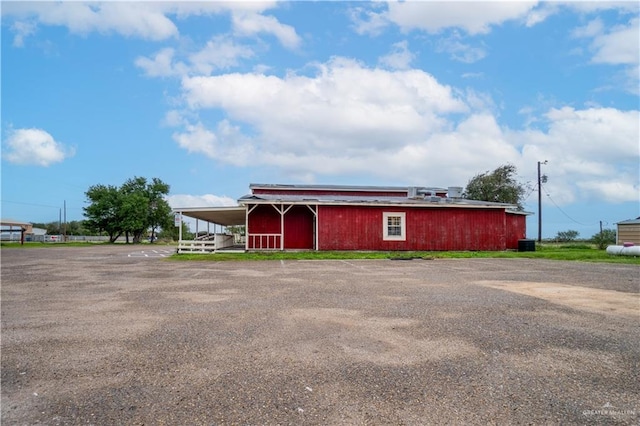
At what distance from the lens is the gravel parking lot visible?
2.86m

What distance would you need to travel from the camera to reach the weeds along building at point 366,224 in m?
21.0

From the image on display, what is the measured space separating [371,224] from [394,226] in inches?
53.1

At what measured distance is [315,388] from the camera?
10.5 ft

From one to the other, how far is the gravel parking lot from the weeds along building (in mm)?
13274

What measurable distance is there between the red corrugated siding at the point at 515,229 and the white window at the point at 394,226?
8.38m

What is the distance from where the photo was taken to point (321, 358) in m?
3.94

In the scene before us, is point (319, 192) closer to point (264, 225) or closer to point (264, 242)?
point (264, 225)

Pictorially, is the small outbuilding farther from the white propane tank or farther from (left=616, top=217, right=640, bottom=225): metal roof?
the white propane tank

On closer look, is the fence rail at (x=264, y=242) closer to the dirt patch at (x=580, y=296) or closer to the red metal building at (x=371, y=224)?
the red metal building at (x=371, y=224)

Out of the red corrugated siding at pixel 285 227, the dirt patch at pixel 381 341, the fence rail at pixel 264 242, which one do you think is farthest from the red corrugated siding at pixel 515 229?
the dirt patch at pixel 381 341

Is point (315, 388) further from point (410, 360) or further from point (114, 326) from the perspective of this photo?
point (114, 326)

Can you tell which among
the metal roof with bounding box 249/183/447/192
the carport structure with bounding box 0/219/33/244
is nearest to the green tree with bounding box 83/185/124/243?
the carport structure with bounding box 0/219/33/244

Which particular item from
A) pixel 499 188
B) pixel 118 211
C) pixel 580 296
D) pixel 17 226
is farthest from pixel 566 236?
pixel 17 226

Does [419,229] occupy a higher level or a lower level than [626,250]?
higher
